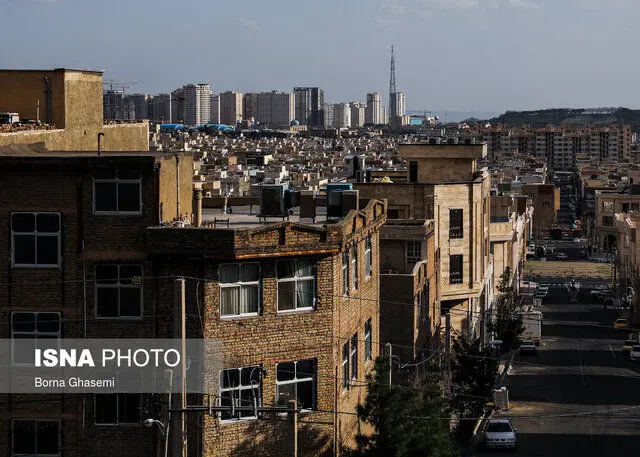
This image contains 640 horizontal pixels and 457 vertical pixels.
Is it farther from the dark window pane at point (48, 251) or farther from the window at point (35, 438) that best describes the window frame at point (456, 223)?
the window at point (35, 438)

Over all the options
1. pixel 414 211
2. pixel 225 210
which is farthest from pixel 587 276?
pixel 225 210

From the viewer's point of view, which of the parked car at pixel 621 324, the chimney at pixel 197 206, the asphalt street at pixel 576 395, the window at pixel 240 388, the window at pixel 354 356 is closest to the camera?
the window at pixel 240 388

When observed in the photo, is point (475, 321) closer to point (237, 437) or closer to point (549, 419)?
point (549, 419)

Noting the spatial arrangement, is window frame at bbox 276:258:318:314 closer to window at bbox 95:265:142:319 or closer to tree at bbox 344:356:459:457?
window at bbox 95:265:142:319

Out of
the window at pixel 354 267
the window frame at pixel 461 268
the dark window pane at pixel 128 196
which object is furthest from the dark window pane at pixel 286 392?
the window frame at pixel 461 268

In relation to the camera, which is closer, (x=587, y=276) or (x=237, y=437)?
(x=237, y=437)

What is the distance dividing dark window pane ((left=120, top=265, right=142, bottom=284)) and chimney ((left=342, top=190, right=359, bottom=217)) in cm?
467

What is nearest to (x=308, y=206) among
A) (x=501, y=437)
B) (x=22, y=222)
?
(x=22, y=222)

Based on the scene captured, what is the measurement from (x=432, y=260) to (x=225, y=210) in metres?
11.1

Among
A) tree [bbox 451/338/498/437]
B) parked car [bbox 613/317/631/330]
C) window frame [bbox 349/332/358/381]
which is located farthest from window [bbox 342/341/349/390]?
parked car [bbox 613/317/631/330]

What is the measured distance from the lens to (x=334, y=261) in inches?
701

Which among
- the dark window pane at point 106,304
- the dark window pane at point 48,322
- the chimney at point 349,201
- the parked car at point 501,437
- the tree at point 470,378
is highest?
the chimney at point 349,201

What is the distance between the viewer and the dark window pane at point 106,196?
55.9 ft

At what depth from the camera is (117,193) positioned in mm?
17078
